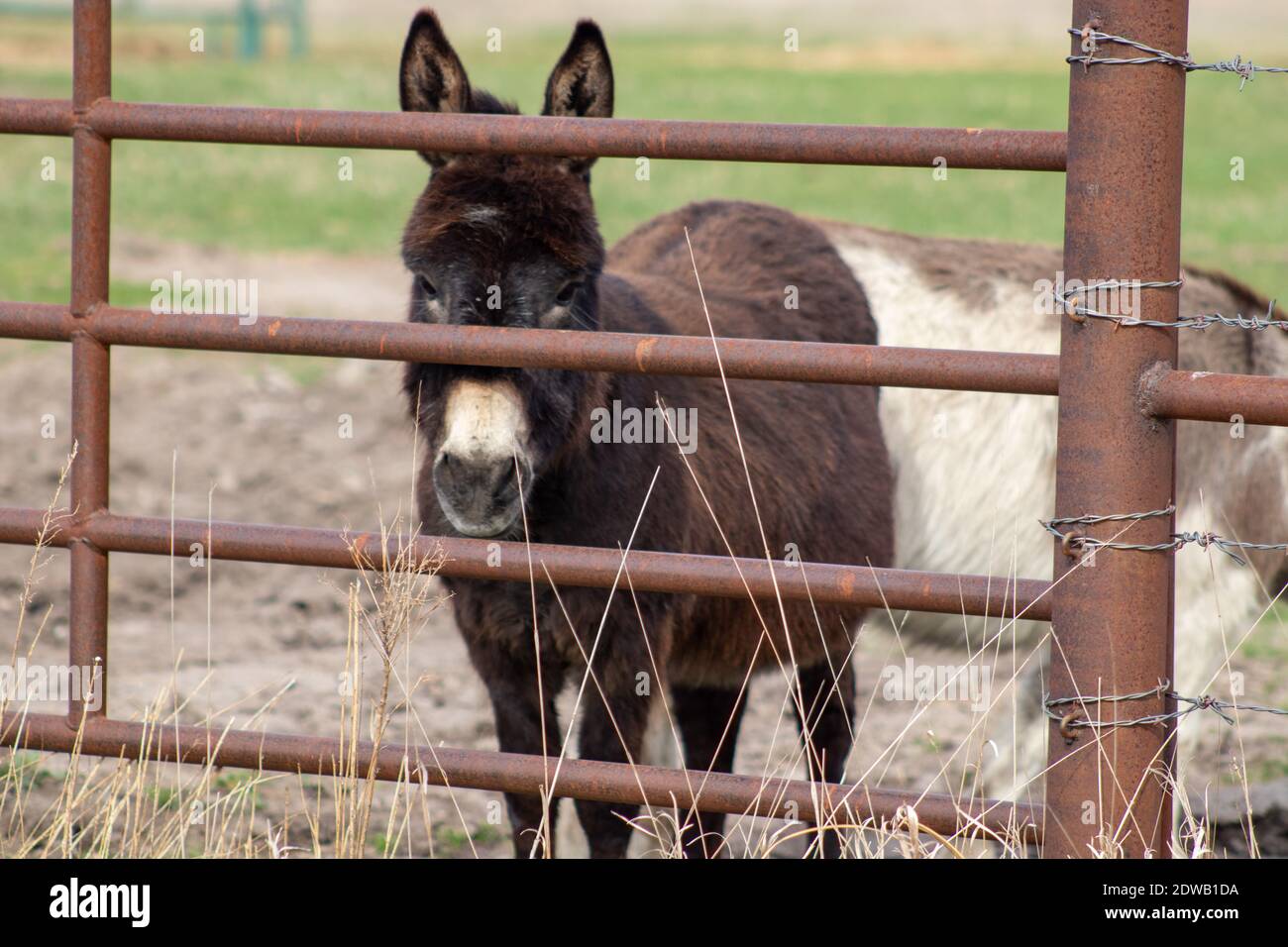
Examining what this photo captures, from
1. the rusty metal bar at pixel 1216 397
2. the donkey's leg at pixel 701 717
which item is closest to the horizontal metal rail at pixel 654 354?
the rusty metal bar at pixel 1216 397

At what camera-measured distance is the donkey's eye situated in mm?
3299

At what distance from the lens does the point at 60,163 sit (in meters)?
18.1

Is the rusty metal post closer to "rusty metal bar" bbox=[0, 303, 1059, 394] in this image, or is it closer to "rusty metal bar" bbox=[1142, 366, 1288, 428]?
"rusty metal bar" bbox=[1142, 366, 1288, 428]

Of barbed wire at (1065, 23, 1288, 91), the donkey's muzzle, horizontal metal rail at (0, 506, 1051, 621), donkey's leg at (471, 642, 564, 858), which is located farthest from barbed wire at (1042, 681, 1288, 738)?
donkey's leg at (471, 642, 564, 858)

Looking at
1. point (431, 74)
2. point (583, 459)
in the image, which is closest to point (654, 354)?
point (583, 459)

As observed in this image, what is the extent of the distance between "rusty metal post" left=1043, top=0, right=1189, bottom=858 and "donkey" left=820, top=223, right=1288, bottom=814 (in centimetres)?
260

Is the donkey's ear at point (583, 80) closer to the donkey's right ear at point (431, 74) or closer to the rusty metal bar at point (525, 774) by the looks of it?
the donkey's right ear at point (431, 74)

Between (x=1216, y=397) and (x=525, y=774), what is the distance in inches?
54.5

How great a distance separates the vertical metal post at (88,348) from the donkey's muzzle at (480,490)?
70 centimetres

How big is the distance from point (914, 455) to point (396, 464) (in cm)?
401
